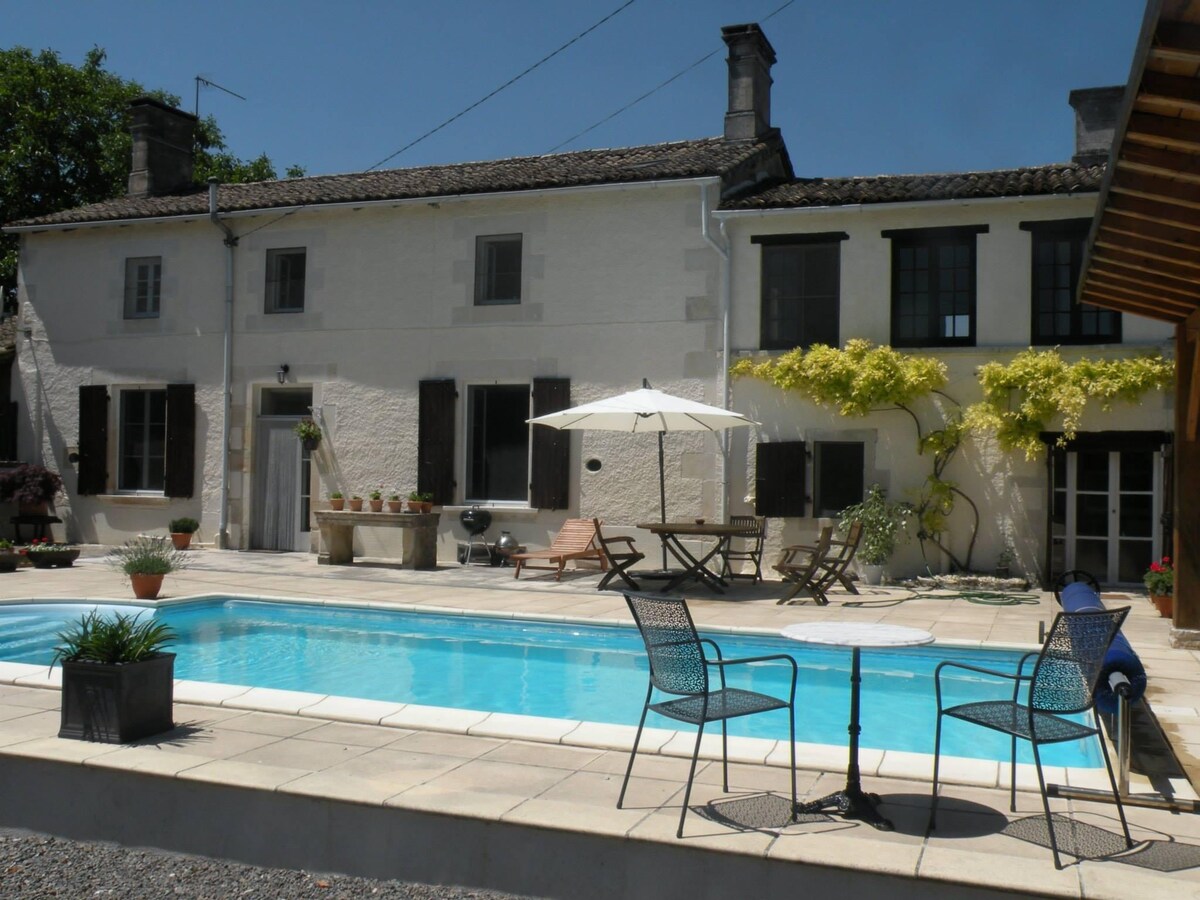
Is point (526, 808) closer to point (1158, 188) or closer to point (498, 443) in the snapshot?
point (1158, 188)

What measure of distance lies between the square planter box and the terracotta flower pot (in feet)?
17.5

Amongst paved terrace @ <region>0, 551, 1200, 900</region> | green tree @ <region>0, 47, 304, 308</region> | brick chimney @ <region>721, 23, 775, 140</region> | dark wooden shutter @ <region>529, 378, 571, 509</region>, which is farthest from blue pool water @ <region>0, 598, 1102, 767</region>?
green tree @ <region>0, 47, 304, 308</region>

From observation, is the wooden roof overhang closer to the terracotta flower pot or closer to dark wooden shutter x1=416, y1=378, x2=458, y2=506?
the terracotta flower pot

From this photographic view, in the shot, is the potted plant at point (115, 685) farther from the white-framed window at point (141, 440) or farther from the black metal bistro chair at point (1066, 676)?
the white-framed window at point (141, 440)

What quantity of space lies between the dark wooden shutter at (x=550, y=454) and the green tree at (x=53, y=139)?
14619 millimetres

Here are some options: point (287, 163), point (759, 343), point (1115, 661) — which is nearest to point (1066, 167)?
point (759, 343)

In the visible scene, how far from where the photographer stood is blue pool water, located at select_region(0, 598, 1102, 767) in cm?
663

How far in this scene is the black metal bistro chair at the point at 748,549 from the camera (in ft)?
38.3

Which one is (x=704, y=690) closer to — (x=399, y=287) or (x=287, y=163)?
(x=399, y=287)

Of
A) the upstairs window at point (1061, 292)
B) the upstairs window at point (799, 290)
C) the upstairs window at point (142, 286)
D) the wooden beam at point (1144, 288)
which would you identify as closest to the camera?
the wooden beam at point (1144, 288)

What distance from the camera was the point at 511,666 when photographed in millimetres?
8320

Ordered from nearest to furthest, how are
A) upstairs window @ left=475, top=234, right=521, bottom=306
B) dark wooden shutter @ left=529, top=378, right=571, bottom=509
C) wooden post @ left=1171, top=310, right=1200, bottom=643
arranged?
1. wooden post @ left=1171, top=310, right=1200, bottom=643
2. dark wooden shutter @ left=529, top=378, right=571, bottom=509
3. upstairs window @ left=475, top=234, right=521, bottom=306

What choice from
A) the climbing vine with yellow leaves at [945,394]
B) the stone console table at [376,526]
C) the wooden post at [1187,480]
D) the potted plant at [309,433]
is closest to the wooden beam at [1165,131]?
the wooden post at [1187,480]

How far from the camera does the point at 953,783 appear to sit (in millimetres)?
4523
